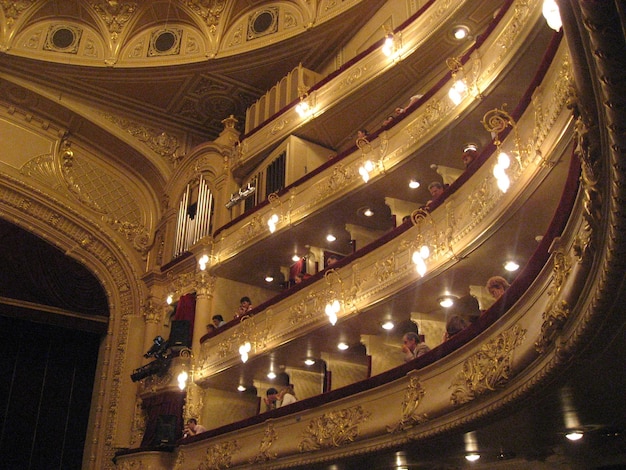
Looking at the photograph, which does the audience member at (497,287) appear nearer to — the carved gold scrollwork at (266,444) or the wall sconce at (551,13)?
the wall sconce at (551,13)

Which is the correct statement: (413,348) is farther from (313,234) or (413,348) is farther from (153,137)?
(153,137)

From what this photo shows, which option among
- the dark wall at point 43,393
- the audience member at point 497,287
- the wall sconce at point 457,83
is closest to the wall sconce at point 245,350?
the wall sconce at point 457,83

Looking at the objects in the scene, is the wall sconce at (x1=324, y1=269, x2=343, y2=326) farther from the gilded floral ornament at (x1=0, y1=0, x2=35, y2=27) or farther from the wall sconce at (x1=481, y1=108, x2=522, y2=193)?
the gilded floral ornament at (x1=0, y1=0, x2=35, y2=27)

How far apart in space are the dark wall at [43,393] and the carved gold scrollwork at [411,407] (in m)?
10.9

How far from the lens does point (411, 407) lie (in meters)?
6.92

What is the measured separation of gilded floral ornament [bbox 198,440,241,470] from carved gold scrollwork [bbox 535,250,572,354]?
19.9ft

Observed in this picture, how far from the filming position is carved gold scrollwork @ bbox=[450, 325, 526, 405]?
5.48 meters

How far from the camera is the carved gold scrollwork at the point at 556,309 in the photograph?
4.34 meters

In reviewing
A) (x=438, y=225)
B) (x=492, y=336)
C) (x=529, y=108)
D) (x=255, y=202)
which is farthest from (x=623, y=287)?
(x=255, y=202)

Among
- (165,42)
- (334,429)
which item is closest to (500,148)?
(334,429)

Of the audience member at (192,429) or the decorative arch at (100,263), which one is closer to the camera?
the audience member at (192,429)

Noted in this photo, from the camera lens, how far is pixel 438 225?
8.33 metres

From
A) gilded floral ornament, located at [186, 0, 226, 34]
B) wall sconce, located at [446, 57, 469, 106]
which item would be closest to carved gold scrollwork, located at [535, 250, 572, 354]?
wall sconce, located at [446, 57, 469, 106]

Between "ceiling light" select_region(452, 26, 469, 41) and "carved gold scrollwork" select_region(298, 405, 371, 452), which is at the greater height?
"ceiling light" select_region(452, 26, 469, 41)
